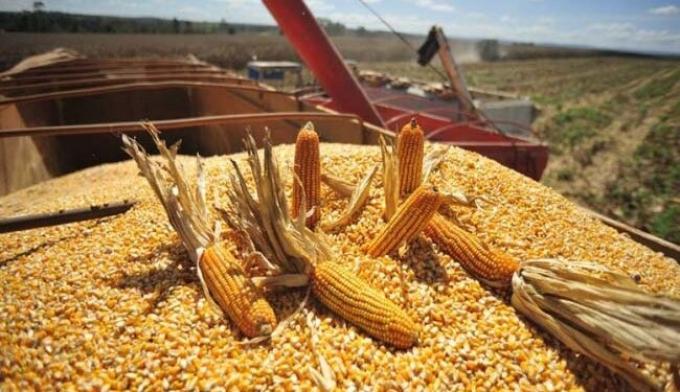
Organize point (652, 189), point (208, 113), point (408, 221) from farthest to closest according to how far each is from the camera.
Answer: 1. point (652, 189)
2. point (208, 113)
3. point (408, 221)

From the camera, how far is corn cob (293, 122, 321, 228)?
8.77 feet

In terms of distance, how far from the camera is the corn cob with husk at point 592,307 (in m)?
1.84

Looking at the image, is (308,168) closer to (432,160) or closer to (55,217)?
(432,160)

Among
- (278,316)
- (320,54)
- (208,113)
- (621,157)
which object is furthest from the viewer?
(621,157)

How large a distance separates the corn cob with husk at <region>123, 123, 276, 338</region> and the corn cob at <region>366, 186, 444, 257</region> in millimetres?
821

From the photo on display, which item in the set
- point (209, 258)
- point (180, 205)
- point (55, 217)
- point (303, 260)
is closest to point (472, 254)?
point (303, 260)

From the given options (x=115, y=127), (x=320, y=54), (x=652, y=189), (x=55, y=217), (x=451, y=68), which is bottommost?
(x=652, y=189)

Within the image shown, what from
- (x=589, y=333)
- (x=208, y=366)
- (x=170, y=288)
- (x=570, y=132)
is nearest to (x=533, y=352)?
(x=589, y=333)

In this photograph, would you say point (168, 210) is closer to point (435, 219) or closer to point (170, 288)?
point (170, 288)

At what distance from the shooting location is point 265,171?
7.45 ft

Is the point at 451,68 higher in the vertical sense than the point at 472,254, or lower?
higher

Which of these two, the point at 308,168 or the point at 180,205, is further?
the point at 308,168

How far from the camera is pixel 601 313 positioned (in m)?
2.00

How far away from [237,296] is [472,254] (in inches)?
57.3
